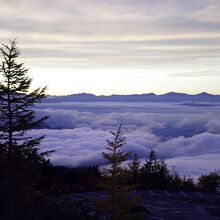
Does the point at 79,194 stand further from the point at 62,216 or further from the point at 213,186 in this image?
the point at 62,216

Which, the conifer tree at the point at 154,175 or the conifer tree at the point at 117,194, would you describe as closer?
the conifer tree at the point at 117,194

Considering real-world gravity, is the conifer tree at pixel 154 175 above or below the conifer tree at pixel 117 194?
below

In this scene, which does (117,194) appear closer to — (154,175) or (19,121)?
(19,121)

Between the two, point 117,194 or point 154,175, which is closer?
point 117,194

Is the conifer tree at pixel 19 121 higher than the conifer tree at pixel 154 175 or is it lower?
higher

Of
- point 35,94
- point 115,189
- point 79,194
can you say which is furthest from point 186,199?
point 35,94

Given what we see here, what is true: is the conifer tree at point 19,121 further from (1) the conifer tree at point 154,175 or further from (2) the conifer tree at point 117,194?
(1) the conifer tree at point 154,175

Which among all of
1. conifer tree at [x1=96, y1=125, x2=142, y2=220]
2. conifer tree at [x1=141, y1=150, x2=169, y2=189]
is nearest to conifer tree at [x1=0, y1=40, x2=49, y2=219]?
conifer tree at [x1=96, y1=125, x2=142, y2=220]

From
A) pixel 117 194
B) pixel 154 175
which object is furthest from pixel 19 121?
pixel 154 175

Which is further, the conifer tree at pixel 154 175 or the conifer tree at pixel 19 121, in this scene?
the conifer tree at pixel 154 175

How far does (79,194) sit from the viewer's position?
102 ft

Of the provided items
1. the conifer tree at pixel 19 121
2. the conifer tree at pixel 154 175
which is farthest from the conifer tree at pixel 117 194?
the conifer tree at pixel 154 175

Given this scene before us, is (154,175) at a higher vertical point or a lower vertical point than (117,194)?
lower

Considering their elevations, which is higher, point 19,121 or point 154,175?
point 19,121
